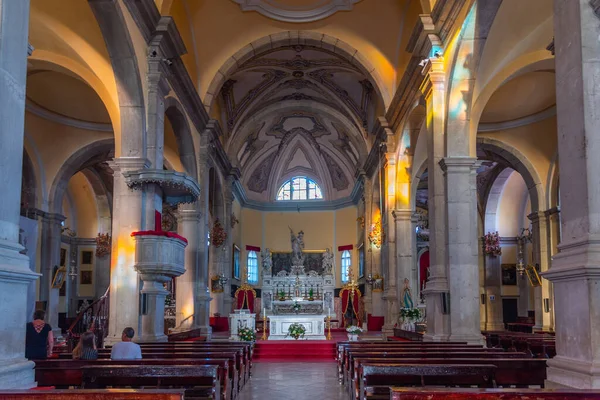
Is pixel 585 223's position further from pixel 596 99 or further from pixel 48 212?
pixel 48 212

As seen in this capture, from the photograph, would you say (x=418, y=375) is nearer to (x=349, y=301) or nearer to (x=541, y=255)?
(x=541, y=255)

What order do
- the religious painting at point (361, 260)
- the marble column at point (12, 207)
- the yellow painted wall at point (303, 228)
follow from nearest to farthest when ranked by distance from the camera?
the marble column at point (12, 207), the religious painting at point (361, 260), the yellow painted wall at point (303, 228)

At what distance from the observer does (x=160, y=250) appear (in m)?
11.8

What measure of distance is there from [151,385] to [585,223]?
15.9 ft

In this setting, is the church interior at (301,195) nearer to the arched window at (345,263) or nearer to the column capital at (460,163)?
the column capital at (460,163)

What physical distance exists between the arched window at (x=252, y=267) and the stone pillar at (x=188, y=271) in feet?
49.0

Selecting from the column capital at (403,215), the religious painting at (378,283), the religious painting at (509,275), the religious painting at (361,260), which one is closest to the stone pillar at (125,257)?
the column capital at (403,215)

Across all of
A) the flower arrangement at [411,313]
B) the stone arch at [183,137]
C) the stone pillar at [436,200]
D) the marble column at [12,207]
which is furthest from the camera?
the flower arrangement at [411,313]

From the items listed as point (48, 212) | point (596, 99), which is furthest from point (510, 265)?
point (596, 99)

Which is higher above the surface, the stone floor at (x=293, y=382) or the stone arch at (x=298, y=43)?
the stone arch at (x=298, y=43)

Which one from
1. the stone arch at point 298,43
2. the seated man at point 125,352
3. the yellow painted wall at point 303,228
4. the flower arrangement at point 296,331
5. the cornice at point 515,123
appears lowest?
the flower arrangement at point 296,331

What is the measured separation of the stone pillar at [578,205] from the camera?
5.67m

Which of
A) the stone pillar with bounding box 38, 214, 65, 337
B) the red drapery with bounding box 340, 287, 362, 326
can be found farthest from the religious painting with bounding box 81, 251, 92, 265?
the red drapery with bounding box 340, 287, 362, 326

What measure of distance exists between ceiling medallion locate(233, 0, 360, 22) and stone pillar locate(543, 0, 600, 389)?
13.2m
